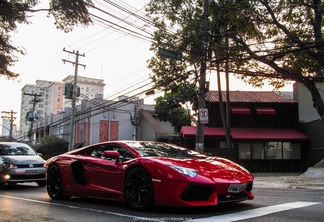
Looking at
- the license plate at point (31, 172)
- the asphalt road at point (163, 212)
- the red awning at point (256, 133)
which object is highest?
the red awning at point (256, 133)

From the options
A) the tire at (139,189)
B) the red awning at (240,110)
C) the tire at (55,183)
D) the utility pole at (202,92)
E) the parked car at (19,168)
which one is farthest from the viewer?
the red awning at (240,110)

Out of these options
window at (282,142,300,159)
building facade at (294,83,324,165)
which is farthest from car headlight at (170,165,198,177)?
window at (282,142,300,159)

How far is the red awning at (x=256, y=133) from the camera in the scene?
26.2 meters

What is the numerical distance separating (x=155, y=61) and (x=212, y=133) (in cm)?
698

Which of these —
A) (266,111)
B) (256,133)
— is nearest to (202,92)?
(256,133)

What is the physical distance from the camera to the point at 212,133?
2644 cm

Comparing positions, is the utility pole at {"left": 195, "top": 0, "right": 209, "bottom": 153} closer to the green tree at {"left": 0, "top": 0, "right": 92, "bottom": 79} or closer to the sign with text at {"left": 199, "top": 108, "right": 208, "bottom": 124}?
the sign with text at {"left": 199, "top": 108, "right": 208, "bottom": 124}

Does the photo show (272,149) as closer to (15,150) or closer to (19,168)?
(15,150)

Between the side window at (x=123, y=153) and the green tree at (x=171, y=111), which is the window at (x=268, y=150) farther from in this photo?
the side window at (x=123, y=153)

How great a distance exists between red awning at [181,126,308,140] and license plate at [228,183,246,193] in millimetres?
20417

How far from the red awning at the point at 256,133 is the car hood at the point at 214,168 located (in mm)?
20045

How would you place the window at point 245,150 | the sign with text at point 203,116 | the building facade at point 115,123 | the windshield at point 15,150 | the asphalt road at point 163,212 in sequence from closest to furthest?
the asphalt road at point 163,212 < the windshield at point 15,150 < the sign with text at point 203,116 < the window at point 245,150 < the building facade at point 115,123

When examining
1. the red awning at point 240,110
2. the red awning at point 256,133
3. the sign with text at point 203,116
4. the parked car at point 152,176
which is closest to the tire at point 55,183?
the parked car at point 152,176

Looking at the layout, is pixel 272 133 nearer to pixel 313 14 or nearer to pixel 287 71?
pixel 287 71
